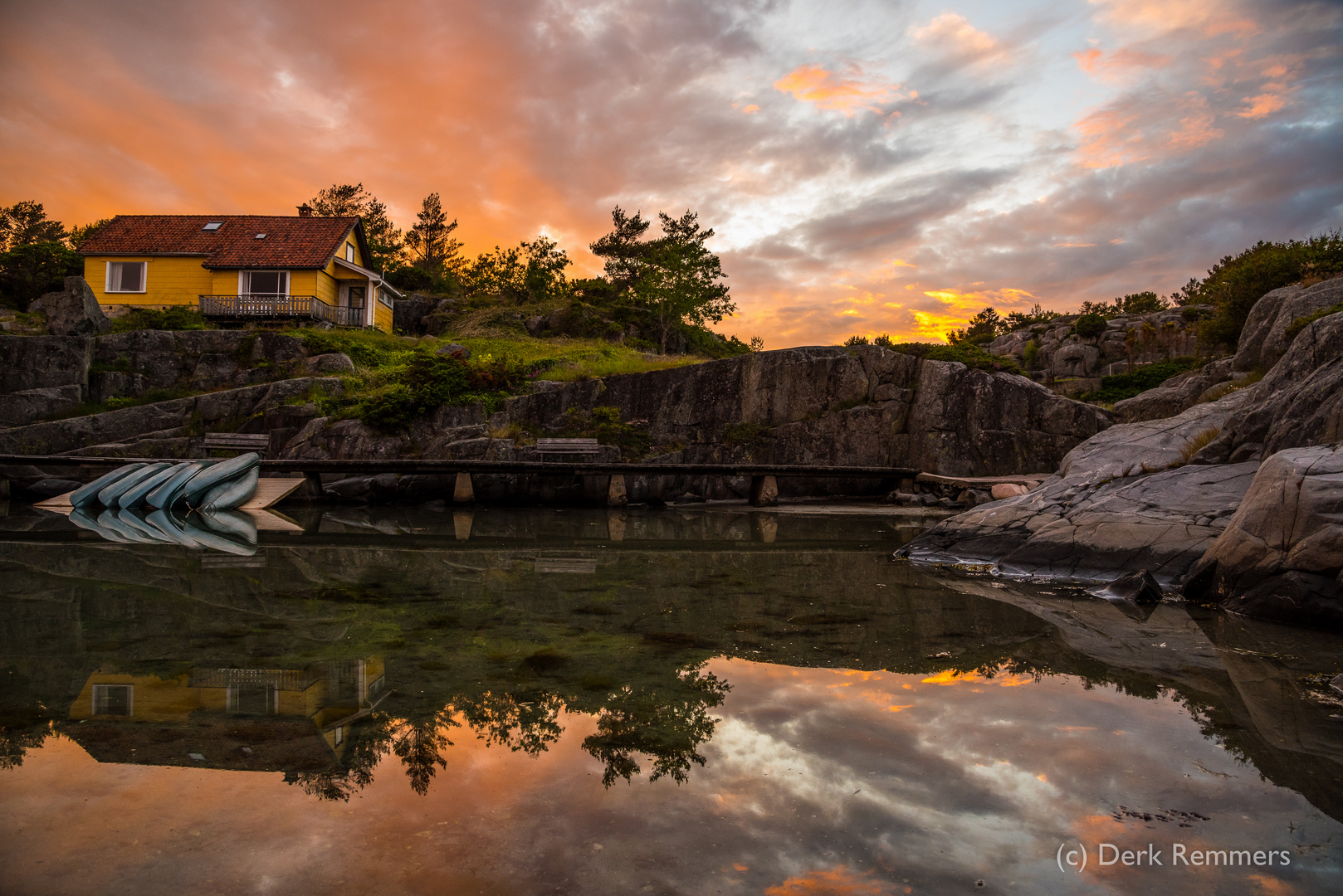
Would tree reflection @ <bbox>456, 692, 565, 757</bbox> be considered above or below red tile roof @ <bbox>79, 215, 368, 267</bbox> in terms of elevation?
below

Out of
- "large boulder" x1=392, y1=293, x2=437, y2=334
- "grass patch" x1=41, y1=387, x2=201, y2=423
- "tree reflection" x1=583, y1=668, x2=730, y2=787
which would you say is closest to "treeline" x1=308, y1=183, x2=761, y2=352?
"large boulder" x1=392, y1=293, x2=437, y2=334

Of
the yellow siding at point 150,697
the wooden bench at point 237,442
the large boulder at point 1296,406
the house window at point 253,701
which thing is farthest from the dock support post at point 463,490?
the large boulder at point 1296,406

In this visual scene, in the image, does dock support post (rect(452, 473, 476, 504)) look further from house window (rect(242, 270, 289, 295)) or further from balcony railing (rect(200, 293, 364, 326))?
house window (rect(242, 270, 289, 295))

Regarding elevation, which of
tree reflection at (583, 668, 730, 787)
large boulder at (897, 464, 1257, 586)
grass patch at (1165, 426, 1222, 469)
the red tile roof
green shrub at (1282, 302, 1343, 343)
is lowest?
tree reflection at (583, 668, 730, 787)

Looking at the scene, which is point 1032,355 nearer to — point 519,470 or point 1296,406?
point 519,470

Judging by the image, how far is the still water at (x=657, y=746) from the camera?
7.48 ft

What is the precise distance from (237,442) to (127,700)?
60.3 ft

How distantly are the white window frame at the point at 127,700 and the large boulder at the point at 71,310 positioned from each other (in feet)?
93.1

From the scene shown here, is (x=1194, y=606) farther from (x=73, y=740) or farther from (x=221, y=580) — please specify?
(x=221, y=580)

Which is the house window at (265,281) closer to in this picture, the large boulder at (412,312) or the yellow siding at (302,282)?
the yellow siding at (302,282)

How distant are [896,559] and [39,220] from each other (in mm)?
73245

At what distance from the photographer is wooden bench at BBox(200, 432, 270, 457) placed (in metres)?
19.5

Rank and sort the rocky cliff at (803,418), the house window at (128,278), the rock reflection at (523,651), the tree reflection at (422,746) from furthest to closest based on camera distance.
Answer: the house window at (128,278)
the rocky cliff at (803,418)
the rock reflection at (523,651)
the tree reflection at (422,746)

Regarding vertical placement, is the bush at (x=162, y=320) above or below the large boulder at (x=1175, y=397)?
above
